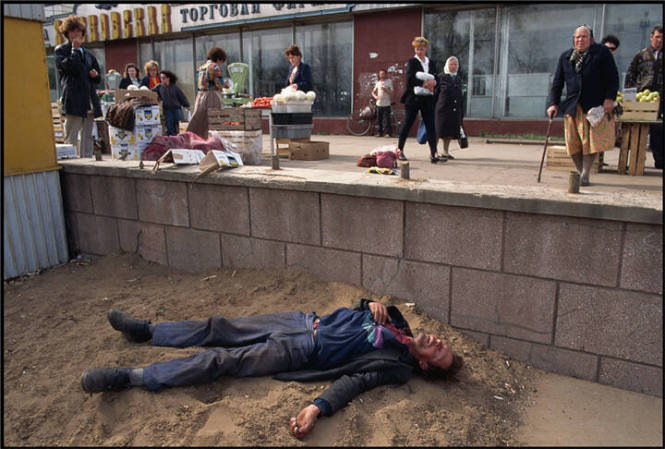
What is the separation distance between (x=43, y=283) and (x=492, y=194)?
14.7 feet

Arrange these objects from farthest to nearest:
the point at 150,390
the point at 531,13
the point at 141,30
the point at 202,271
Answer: the point at 141,30 → the point at 531,13 → the point at 202,271 → the point at 150,390

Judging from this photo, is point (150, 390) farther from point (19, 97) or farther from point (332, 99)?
point (332, 99)

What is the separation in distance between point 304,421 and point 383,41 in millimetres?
12545

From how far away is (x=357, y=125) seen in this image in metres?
14.4

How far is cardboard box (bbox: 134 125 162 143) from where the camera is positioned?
245 inches

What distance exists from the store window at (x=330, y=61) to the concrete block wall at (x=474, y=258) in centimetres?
1043

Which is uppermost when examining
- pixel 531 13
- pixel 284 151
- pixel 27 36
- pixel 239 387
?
pixel 531 13

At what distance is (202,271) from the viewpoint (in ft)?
16.7

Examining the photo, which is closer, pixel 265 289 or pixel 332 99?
pixel 265 289

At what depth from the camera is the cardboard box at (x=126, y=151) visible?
6293 millimetres

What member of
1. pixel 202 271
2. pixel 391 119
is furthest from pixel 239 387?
pixel 391 119

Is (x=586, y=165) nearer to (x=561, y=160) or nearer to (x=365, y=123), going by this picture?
(x=561, y=160)

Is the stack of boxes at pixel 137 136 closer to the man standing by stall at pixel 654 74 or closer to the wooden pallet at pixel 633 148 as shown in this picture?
the wooden pallet at pixel 633 148

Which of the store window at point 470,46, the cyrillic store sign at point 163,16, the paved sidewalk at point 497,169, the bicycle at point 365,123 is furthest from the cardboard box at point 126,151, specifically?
the cyrillic store sign at point 163,16
